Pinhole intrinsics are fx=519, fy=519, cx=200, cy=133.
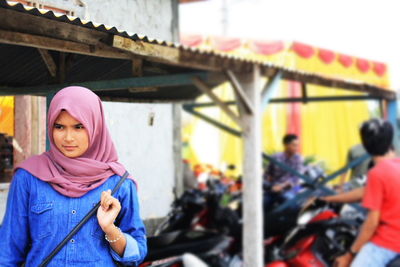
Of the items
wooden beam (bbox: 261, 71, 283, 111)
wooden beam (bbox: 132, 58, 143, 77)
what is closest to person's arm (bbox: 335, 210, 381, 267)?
wooden beam (bbox: 261, 71, 283, 111)

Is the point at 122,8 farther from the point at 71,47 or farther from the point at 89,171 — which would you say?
the point at 89,171

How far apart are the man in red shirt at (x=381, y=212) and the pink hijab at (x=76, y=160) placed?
2.06 m

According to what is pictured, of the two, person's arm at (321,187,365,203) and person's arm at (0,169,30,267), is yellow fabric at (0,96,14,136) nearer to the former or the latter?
person's arm at (0,169,30,267)

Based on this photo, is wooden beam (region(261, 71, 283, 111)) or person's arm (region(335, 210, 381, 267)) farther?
Result: wooden beam (region(261, 71, 283, 111))

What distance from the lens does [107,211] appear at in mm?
1808

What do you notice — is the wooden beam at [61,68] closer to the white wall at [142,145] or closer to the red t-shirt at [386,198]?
the white wall at [142,145]

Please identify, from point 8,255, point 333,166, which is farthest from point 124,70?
point 333,166

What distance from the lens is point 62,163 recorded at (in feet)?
6.06

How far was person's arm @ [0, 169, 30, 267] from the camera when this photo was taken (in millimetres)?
1794

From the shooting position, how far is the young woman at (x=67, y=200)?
181cm

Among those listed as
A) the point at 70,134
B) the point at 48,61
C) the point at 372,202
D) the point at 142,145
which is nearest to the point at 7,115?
the point at 48,61

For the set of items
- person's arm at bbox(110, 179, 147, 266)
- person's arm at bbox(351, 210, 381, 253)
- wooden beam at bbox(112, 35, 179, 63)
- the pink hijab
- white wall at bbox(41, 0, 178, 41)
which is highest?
white wall at bbox(41, 0, 178, 41)

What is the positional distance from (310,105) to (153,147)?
33.3ft

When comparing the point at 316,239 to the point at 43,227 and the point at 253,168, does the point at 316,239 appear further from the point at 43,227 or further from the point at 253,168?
the point at 43,227
